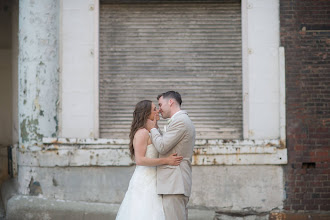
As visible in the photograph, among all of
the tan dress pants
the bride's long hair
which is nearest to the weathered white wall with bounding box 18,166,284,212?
the bride's long hair

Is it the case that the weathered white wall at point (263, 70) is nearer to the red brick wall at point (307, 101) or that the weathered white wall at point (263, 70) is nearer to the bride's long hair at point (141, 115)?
the red brick wall at point (307, 101)

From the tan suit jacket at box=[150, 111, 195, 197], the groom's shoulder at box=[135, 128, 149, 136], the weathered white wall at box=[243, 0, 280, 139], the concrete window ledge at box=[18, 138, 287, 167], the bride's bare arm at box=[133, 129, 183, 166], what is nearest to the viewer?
the tan suit jacket at box=[150, 111, 195, 197]

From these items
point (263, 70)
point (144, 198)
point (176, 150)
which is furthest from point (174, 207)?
point (263, 70)

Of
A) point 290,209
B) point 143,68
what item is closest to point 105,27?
point 143,68

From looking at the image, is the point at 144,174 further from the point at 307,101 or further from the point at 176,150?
the point at 307,101

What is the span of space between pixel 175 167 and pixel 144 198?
531mm

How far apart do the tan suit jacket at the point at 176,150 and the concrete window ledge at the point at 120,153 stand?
247 centimetres

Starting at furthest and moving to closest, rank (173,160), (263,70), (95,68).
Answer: (95,68) < (263,70) < (173,160)

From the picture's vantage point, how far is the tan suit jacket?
567 centimetres

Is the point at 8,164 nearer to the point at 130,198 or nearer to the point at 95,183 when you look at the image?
the point at 95,183

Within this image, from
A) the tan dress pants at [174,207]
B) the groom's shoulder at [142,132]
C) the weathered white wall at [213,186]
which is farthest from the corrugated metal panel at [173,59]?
the tan dress pants at [174,207]

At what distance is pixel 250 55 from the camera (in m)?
8.57

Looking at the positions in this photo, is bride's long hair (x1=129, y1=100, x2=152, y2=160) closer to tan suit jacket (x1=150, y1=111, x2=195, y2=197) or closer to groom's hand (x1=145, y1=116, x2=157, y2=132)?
groom's hand (x1=145, y1=116, x2=157, y2=132)

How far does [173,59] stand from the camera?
28.9ft
